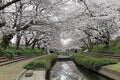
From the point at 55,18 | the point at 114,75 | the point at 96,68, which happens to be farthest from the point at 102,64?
the point at 55,18

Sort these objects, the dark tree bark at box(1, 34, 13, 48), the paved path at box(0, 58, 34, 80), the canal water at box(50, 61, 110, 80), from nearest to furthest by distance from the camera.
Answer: the paved path at box(0, 58, 34, 80) → the canal water at box(50, 61, 110, 80) → the dark tree bark at box(1, 34, 13, 48)

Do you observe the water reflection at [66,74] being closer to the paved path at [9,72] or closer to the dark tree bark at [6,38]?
the paved path at [9,72]

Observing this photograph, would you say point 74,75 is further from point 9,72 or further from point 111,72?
point 9,72

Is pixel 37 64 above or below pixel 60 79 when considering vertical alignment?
above

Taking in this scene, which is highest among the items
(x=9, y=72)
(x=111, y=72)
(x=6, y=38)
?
(x=6, y=38)

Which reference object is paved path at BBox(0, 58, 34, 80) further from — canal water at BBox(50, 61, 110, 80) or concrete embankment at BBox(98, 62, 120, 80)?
concrete embankment at BBox(98, 62, 120, 80)

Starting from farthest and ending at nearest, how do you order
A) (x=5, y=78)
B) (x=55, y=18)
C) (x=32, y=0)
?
(x=55, y=18) < (x=32, y=0) < (x=5, y=78)

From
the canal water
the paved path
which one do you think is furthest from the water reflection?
the paved path

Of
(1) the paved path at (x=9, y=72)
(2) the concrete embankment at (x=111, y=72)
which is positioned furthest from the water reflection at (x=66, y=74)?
(1) the paved path at (x=9, y=72)

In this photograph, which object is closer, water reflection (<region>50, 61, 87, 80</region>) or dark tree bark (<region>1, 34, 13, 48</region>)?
water reflection (<region>50, 61, 87, 80</region>)

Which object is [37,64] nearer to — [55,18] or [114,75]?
[114,75]

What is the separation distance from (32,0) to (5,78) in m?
11.3

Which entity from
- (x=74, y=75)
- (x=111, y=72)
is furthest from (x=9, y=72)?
(x=74, y=75)

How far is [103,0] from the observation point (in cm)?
2720
